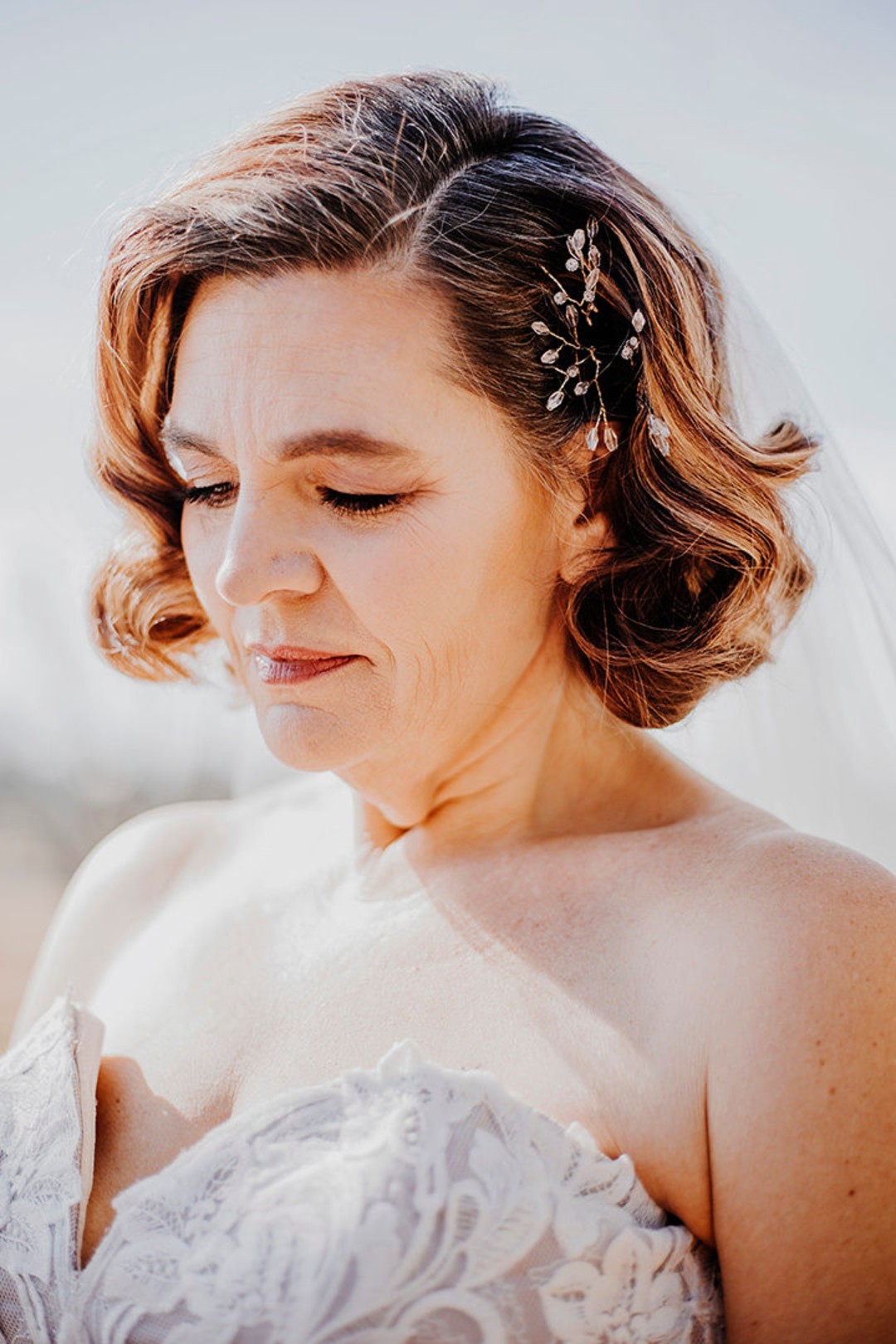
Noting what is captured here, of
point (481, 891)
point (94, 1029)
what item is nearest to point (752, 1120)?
point (481, 891)

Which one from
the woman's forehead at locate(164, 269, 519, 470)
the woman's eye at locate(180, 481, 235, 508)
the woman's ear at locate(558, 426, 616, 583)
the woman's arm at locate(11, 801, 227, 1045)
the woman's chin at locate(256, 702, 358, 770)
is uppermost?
the woman's forehead at locate(164, 269, 519, 470)

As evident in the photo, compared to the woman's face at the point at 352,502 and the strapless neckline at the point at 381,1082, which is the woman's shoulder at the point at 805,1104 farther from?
the woman's face at the point at 352,502

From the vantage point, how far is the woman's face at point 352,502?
169 cm

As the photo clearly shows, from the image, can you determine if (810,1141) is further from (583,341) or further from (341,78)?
(341,78)

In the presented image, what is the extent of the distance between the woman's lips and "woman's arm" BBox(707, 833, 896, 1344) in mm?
734

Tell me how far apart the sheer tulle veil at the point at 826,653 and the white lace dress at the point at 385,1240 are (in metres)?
0.76

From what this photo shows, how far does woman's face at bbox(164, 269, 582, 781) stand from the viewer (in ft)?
5.56

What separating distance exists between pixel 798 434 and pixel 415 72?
865 millimetres

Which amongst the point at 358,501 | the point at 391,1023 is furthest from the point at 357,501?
the point at 391,1023

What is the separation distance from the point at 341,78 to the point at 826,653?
1.23m

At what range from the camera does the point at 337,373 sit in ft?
5.51

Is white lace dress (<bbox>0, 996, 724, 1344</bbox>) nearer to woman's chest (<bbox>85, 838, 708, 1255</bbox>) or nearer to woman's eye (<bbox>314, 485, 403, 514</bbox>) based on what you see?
woman's chest (<bbox>85, 838, 708, 1255</bbox>)

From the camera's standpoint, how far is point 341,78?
1962 millimetres

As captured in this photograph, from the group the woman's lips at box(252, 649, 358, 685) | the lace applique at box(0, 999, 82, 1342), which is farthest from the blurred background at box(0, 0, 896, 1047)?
the lace applique at box(0, 999, 82, 1342)
